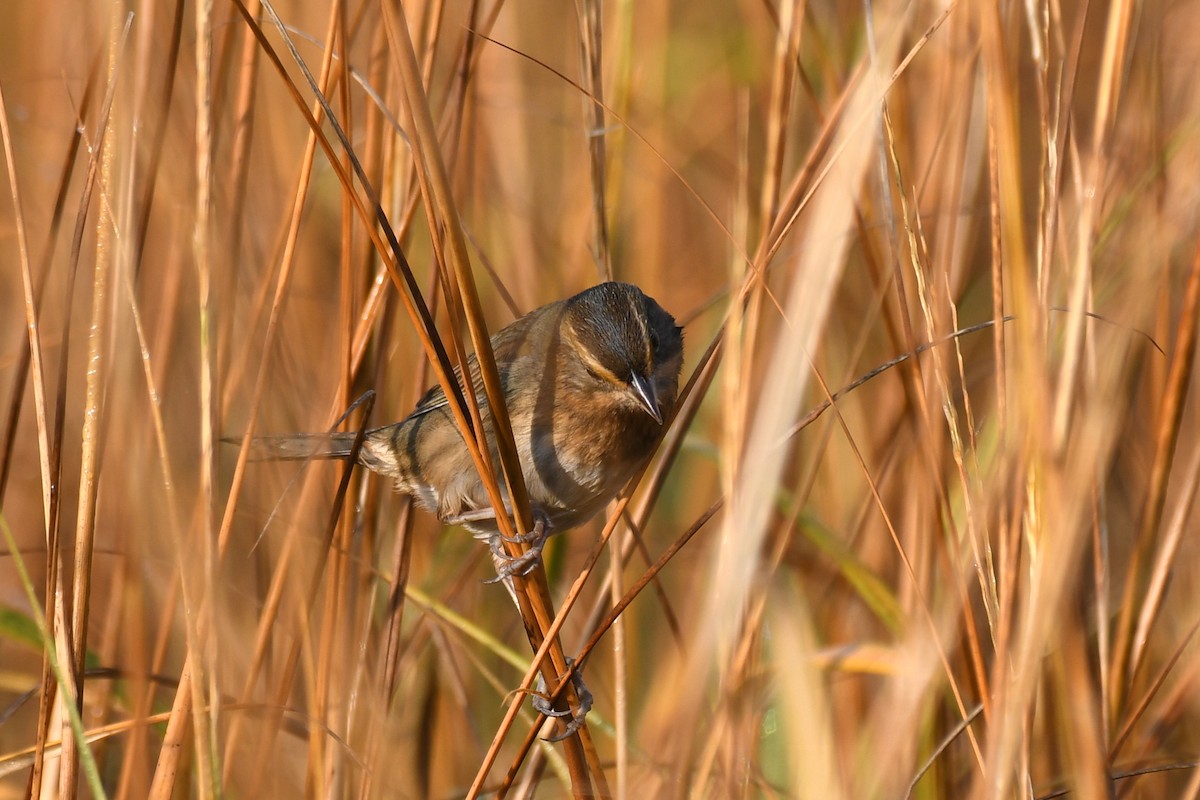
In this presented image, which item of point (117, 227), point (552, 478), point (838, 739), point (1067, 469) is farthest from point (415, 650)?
point (1067, 469)

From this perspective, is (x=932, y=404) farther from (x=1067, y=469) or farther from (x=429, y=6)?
(x=429, y=6)

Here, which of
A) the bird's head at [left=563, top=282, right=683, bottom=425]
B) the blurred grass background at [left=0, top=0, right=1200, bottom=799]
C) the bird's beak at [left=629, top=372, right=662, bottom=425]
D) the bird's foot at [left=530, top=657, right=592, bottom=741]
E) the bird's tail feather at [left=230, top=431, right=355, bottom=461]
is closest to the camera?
the blurred grass background at [left=0, top=0, right=1200, bottom=799]

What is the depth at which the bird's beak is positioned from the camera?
2562 mm

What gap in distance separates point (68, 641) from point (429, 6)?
4.61 ft

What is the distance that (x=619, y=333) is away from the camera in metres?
2.71

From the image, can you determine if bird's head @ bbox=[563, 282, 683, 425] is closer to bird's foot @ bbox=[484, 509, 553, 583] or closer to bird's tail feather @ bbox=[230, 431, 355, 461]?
bird's foot @ bbox=[484, 509, 553, 583]

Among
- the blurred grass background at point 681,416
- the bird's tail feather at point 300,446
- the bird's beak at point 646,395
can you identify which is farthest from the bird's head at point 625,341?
the bird's tail feather at point 300,446

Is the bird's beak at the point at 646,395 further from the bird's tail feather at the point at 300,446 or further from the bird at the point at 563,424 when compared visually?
the bird's tail feather at the point at 300,446

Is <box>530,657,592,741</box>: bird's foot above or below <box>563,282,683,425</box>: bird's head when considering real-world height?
below

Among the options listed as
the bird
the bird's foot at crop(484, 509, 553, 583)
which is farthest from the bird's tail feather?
the bird's foot at crop(484, 509, 553, 583)

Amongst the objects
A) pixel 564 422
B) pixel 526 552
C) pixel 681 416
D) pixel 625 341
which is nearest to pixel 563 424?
pixel 564 422

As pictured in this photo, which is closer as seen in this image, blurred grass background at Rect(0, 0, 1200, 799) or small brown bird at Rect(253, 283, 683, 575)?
blurred grass background at Rect(0, 0, 1200, 799)

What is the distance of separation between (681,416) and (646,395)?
0.12 m

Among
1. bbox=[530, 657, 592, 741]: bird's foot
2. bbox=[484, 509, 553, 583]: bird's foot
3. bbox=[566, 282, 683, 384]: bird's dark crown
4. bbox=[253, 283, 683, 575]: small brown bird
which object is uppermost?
bbox=[566, 282, 683, 384]: bird's dark crown
